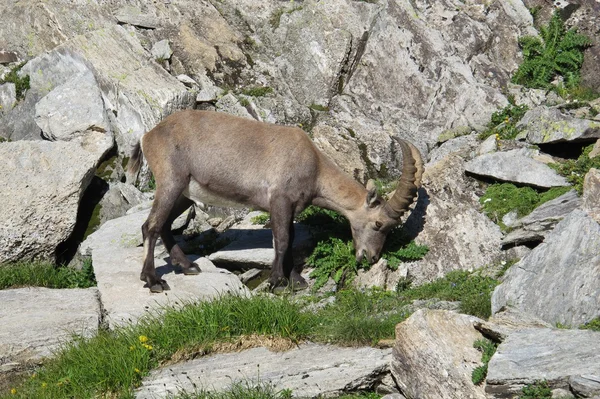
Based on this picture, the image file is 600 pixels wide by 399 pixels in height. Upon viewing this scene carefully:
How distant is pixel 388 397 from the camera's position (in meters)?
7.70

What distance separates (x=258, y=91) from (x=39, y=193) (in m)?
5.90

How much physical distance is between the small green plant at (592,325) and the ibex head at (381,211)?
15.0 feet

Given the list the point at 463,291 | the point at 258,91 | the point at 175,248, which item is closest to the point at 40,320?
the point at 175,248

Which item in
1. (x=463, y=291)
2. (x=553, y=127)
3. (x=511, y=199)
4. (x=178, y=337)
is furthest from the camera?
(x=553, y=127)

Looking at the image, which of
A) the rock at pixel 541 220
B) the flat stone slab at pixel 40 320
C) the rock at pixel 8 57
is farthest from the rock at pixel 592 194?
the rock at pixel 8 57

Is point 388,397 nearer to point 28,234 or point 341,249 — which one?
point 341,249

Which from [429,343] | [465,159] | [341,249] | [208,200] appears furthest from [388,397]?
[465,159]

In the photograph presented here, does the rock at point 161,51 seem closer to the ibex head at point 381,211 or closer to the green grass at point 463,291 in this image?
the ibex head at point 381,211

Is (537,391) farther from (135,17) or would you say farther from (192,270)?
(135,17)

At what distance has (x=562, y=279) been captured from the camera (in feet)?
29.4

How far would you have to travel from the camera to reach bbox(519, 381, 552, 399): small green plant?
6669mm

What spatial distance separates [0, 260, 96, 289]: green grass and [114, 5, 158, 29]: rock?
714 centimetres

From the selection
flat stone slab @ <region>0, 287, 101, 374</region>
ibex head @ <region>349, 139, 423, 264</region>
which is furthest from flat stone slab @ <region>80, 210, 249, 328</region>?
ibex head @ <region>349, 139, 423, 264</region>

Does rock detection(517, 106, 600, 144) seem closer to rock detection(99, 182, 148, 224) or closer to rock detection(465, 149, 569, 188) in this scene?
rock detection(465, 149, 569, 188)
